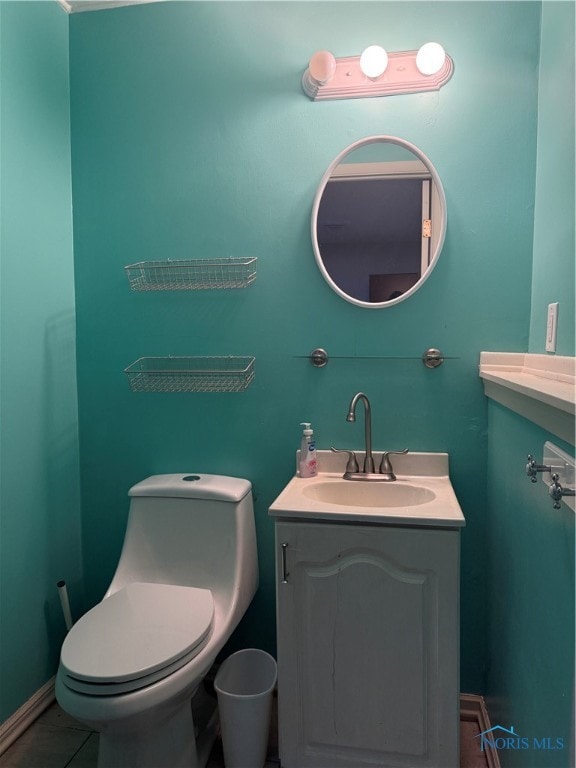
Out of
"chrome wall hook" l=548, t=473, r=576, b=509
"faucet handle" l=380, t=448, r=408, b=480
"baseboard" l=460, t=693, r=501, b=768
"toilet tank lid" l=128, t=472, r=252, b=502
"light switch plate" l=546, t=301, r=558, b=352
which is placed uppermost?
"light switch plate" l=546, t=301, r=558, b=352

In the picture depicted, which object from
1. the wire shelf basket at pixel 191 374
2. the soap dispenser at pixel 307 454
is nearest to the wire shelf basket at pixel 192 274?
the wire shelf basket at pixel 191 374

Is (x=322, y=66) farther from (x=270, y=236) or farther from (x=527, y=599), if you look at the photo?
(x=527, y=599)

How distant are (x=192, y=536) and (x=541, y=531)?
1039mm

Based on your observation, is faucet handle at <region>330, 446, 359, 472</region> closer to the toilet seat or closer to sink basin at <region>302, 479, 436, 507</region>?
sink basin at <region>302, 479, 436, 507</region>

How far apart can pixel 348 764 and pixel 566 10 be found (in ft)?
6.59

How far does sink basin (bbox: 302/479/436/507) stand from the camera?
1.54m

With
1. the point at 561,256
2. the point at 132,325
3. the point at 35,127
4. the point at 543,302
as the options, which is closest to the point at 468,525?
the point at 543,302

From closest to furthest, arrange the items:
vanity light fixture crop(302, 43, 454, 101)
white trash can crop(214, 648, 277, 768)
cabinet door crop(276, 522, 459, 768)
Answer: cabinet door crop(276, 522, 459, 768) → white trash can crop(214, 648, 277, 768) → vanity light fixture crop(302, 43, 454, 101)

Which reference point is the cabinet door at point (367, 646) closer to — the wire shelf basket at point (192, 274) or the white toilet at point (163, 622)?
the white toilet at point (163, 622)

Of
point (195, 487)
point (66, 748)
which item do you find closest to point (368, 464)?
point (195, 487)

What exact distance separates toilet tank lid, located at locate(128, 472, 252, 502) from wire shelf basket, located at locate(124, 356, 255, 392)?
308 mm

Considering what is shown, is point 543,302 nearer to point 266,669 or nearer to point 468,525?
point 468,525

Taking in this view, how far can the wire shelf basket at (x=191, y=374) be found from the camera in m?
1.73

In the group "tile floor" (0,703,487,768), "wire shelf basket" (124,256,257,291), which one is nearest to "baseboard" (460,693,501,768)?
"tile floor" (0,703,487,768)
